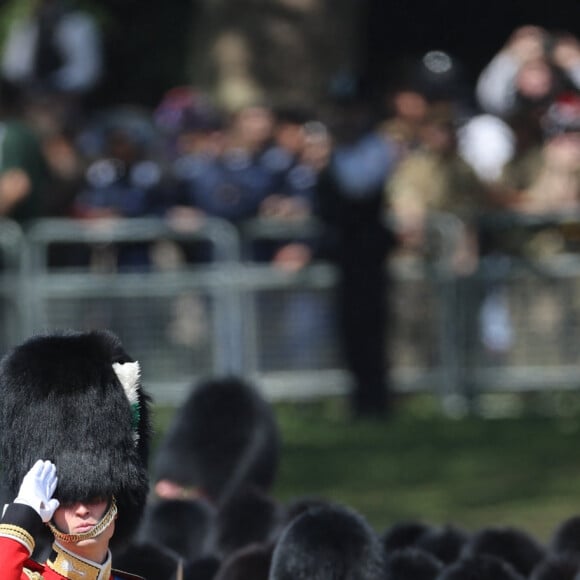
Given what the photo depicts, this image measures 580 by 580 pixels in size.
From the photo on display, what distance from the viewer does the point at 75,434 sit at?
174 inches

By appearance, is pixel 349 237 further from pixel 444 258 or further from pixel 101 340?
pixel 101 340

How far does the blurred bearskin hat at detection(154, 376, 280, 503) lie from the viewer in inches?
268

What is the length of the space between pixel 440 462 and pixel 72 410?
→ 6666mm

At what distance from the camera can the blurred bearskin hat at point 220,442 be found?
680 centimetres

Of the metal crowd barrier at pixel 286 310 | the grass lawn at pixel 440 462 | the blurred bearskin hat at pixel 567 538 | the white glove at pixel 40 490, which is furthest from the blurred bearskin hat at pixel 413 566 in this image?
the metal crowd barrier at pixel 286 310

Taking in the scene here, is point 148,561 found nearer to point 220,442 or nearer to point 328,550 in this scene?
point 328,550

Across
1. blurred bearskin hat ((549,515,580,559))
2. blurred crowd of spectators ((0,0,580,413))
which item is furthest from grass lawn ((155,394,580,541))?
blurred bearskin hat ((549,515,580,559))

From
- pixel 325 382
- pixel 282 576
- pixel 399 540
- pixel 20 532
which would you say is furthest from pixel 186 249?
pixel 20 532

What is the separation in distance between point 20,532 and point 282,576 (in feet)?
3.96

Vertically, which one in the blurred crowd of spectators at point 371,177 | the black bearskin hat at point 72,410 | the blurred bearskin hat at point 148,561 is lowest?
the blurred bearskin hat at point 148,561

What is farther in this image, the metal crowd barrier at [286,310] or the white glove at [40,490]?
the metal crowd barrier at [286,310]

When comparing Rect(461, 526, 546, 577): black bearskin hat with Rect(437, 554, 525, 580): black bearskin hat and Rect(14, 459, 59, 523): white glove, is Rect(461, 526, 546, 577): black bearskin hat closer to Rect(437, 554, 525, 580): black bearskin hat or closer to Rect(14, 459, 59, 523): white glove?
Rect(437, 554, 525, 580): black bearskin hat

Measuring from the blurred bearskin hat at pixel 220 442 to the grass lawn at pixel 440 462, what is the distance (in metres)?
2.08

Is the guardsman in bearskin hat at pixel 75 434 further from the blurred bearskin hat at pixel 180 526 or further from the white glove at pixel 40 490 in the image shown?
the blurred bearskin hat at pixel 180 526
